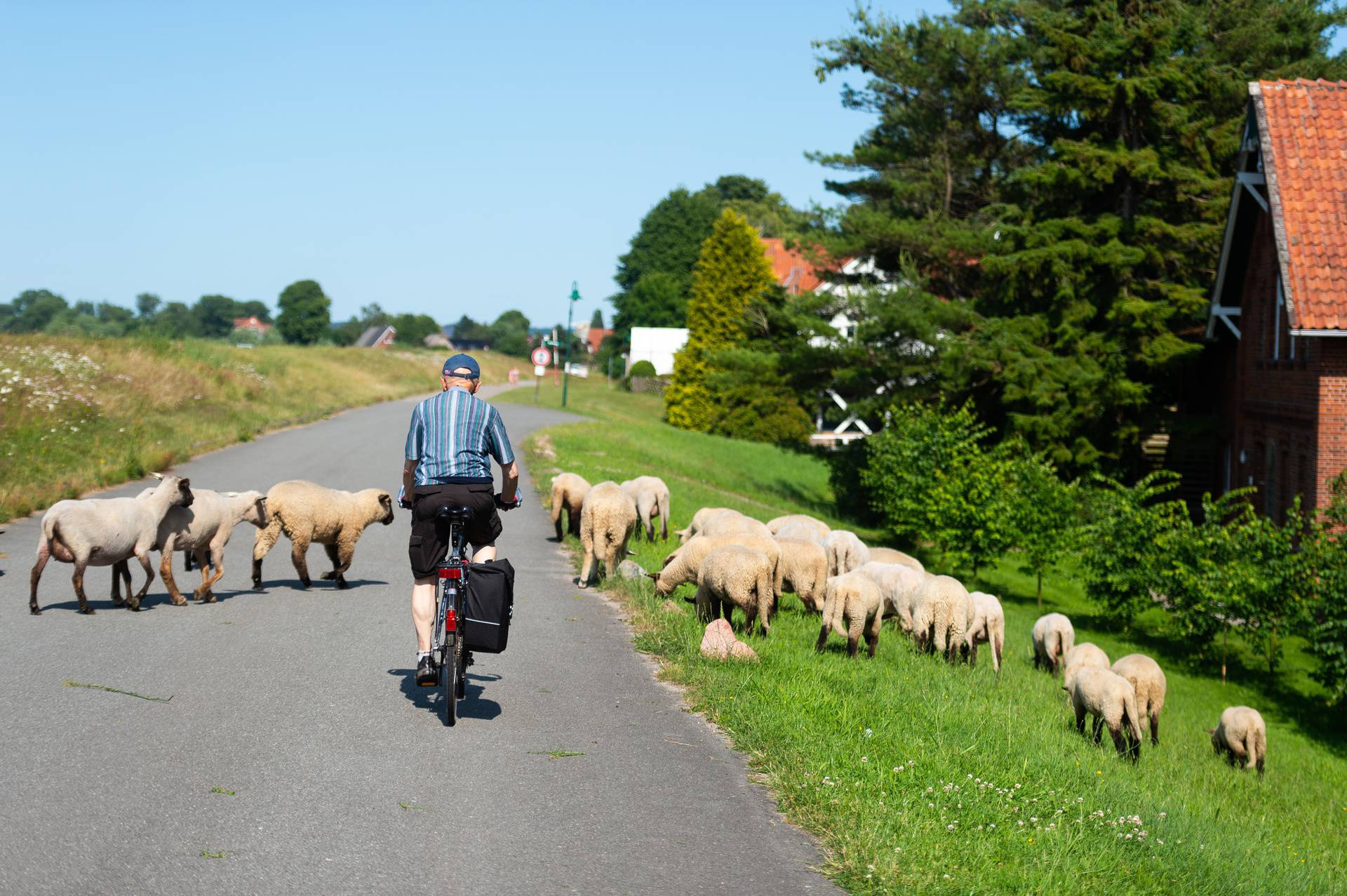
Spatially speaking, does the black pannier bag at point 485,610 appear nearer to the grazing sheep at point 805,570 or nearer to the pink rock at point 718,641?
the pink rock at point 718,641

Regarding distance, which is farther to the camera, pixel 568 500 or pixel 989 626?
pixel 568 500

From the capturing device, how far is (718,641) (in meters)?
9.54

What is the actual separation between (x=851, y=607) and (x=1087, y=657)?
3.42 meters

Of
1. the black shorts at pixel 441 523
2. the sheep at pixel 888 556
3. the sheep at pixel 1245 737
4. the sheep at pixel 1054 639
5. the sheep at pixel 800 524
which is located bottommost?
the sheep at pixel 1245 737

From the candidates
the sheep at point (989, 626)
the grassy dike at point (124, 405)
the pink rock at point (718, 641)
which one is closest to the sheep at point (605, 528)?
the pink rock at point (718, 641)

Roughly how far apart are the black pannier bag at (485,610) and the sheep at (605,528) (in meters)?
5.57

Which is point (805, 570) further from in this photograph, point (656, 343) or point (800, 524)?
point (656, 343)

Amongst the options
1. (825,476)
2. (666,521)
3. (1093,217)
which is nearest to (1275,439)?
(1093,217)

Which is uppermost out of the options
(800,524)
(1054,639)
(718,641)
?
(800,524)

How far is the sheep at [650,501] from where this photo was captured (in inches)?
715

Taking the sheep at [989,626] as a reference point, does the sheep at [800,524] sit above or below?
above

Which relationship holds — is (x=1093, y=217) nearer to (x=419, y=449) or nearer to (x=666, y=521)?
(x=666, y=521)

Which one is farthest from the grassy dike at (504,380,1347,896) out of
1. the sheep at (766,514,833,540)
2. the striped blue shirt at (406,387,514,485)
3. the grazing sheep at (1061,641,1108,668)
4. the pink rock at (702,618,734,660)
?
the striped blue shirt at (406,387,514,485)

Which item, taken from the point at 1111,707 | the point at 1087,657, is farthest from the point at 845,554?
the point at 1111,707
